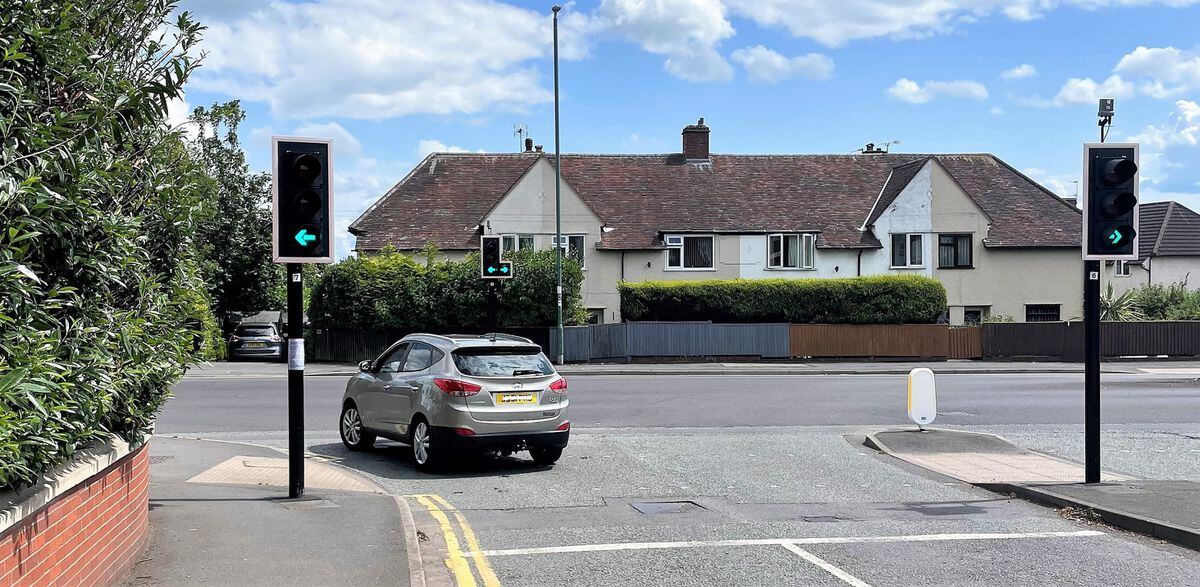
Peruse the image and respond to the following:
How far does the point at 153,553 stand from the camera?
7.81m

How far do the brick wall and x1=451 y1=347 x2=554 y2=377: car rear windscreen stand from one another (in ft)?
17.0

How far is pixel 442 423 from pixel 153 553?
514 cm

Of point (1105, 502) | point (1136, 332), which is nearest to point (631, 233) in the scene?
point (1136, 332)

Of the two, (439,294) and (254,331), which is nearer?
(439,294)

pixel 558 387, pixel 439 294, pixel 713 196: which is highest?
pixel 713 196

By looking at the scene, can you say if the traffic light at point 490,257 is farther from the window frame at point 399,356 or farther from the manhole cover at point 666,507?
the manhole cover at point 666,507

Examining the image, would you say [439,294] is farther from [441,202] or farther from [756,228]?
[756,228]

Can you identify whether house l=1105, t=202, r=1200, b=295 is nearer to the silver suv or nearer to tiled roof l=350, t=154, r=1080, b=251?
tiled roof l=350, t=154, r=1080, b=251

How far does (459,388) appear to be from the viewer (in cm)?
1273

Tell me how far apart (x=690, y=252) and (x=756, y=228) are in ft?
9.42

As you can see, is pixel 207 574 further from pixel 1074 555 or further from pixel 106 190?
pixel 1074 555

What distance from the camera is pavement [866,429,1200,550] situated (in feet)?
30.7

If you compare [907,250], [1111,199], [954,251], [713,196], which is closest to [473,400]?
[1111,199]

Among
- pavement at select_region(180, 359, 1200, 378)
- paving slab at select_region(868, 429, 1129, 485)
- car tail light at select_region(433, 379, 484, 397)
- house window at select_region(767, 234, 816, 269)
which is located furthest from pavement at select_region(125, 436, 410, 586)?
house window at select_region(767, 234, 816, 269)
